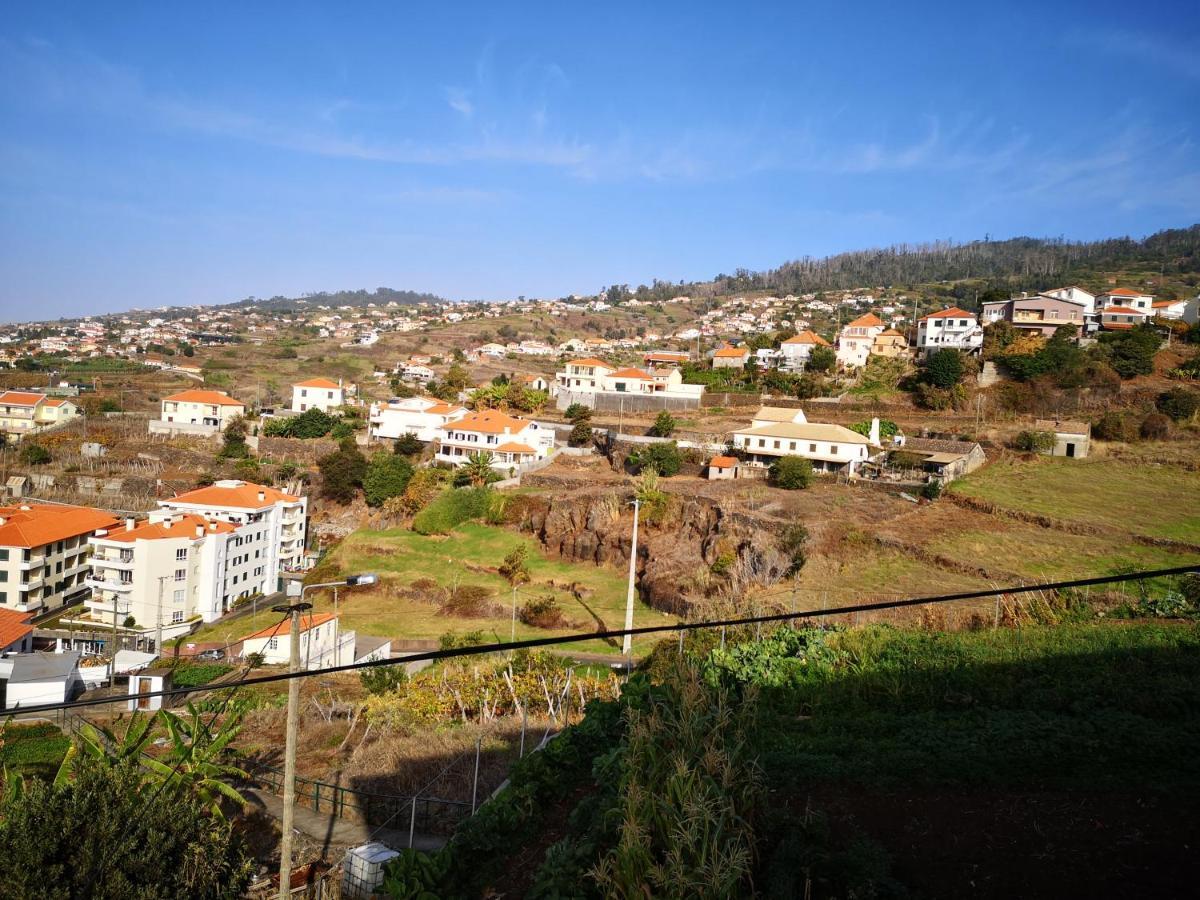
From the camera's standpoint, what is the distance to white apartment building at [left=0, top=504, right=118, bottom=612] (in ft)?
99.2

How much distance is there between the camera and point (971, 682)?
7.83 m

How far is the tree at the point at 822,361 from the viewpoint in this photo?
49.0 metres

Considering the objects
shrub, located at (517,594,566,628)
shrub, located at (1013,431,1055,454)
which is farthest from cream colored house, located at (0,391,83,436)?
shrub, located at (1013,431,1055,454)

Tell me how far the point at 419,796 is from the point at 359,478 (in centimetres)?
3085

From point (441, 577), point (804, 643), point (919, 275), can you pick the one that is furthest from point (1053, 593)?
point (919, 275)

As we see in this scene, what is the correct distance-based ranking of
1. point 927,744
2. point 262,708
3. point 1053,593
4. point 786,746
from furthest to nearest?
point 262,708 < point 1053,593 < point 786,746 < point 927,744

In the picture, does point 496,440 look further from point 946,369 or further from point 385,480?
point 946,369

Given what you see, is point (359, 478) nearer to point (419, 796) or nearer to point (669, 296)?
point (419, 796)

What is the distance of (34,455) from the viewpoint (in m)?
43.2

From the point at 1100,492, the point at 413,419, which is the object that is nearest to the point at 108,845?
the point at 1100,492

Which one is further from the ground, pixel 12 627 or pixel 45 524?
pixel 45 524

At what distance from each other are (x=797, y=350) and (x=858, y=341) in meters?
4.29

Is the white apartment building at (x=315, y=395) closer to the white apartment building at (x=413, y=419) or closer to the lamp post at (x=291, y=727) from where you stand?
the white apartment building at (x=413, y=419)

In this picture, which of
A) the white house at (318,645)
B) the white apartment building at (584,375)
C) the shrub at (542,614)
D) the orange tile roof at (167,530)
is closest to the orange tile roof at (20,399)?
the orange tile roof at (167,530)
